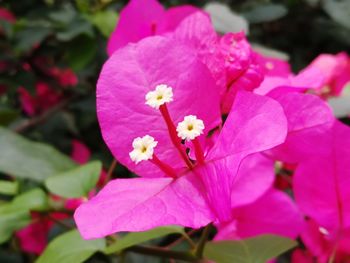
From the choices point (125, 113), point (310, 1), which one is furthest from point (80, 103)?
point (125, 113)

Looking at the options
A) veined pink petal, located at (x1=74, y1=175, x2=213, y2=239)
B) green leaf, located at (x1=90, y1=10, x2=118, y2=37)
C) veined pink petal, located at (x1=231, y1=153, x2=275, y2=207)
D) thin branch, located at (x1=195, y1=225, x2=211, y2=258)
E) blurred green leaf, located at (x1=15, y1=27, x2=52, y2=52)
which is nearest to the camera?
veined pink petal, located at (x1=74, y1=175, x2=213, y2=239)

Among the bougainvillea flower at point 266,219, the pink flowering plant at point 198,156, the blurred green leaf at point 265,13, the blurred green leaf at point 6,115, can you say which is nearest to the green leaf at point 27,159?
the pink flowering plant at point 198,156

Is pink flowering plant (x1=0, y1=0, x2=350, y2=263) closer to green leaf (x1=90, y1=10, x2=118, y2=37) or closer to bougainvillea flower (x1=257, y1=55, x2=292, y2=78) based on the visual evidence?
bougainvillea flower (x1=257, y1=55, x2=292, y2=78)

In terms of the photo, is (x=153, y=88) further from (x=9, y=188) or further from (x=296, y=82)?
(x=9, y=188)

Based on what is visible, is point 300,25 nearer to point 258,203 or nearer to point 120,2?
point 120,2

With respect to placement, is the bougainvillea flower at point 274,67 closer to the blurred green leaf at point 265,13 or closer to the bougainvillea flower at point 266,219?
the bougainvillea flower at point 266,219

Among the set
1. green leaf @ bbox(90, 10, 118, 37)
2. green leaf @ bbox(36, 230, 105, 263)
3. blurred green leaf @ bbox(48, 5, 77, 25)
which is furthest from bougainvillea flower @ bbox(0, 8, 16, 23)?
green leaf @ bbox(36, 230, 105, 263)

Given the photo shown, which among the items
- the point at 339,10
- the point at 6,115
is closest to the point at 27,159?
the point at 6,115
